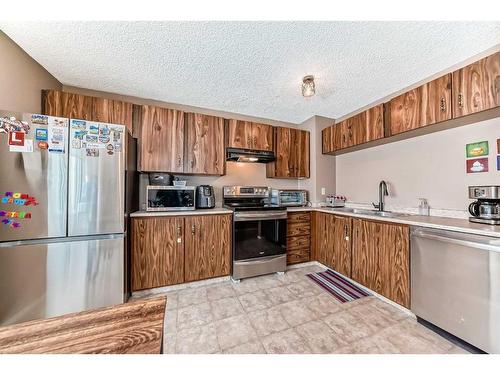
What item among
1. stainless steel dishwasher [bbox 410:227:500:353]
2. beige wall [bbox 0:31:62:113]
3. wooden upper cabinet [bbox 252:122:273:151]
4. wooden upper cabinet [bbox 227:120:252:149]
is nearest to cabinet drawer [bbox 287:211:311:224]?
wooden upper cabinet [bbox 252:122:273:151]

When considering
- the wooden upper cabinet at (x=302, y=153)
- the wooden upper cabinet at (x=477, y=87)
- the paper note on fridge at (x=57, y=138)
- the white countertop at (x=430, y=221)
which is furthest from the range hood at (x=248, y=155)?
the wooden upper cabinet at (x=477, y=87)

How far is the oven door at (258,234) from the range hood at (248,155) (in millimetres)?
862

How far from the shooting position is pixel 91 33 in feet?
4.78

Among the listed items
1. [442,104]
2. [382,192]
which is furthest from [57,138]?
[382,192]

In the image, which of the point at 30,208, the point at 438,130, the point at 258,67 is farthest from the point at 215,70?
the point at 438,130

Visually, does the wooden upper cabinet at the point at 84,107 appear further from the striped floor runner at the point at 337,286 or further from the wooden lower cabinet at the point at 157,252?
the striped floor runner at the point at 337,286

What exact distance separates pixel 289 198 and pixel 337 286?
1395mm

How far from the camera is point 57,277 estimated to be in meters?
1.54

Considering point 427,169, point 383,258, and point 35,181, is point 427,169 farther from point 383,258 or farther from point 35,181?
point 35,181

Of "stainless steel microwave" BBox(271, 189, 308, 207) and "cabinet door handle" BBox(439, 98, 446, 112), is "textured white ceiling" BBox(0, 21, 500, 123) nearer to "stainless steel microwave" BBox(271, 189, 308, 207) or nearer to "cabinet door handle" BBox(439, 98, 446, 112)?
"cabinet door handle" BBox(439, 98, 446, 112)

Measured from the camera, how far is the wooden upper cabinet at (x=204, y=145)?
249 cm
